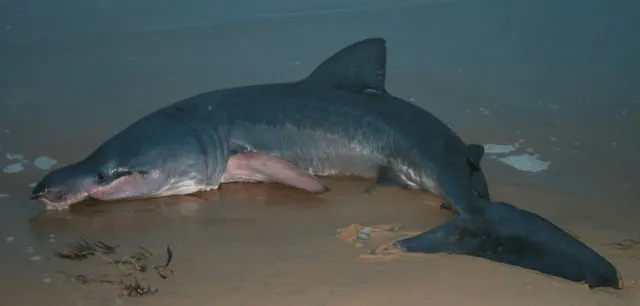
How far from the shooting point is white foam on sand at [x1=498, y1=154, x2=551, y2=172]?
17.8 ft

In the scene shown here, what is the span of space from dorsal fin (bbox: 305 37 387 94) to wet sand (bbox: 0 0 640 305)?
56 centimetres

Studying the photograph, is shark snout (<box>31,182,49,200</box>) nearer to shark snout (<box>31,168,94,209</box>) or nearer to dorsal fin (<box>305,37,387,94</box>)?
shark snout (<box>31,168,94,209</box>)

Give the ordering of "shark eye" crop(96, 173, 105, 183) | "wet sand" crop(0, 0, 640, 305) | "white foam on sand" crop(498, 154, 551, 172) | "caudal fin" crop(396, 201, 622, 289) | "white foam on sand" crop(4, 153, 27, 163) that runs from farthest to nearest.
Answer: "white foam on sand" crop(4, 153, 27, 163), "white foam on sand" crop(498, 154, 551, 172), "shark eye" crop(96, 173, 105, 183), "wet sand" crop(0, 0, 640, 305), "caudal fin" crop(396, 201, 622, 289)

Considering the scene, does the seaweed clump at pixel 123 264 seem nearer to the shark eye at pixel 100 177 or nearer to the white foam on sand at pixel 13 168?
the shark eye at pixel 100 177

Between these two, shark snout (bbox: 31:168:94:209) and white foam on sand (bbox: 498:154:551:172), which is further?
white foam on sand (bbox: 498:154:551:172)

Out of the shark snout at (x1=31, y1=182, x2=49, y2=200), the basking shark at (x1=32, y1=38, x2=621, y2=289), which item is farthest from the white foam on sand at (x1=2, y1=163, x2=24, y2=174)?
the shark snout at (x1=31, y1=182, x2=49, y2=200)

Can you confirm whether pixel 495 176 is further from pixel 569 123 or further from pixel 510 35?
pixel 510 35

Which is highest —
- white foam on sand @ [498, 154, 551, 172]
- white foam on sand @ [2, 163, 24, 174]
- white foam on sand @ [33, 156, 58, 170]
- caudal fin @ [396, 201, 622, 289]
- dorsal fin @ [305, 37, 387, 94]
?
dorsal fin @ [305, 37, 387, 94]

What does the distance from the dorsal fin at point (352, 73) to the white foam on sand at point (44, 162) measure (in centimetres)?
158

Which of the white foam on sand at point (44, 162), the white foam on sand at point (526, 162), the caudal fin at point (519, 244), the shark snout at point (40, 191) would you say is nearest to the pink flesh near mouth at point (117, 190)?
the shark snout at point (40, 191)

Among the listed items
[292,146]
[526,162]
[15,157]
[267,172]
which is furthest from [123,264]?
[526,162]

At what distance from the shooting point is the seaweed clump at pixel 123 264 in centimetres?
370

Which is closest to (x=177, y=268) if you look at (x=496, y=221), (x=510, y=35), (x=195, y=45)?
(x=496, y=221)

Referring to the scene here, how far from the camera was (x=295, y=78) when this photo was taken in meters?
7.44
